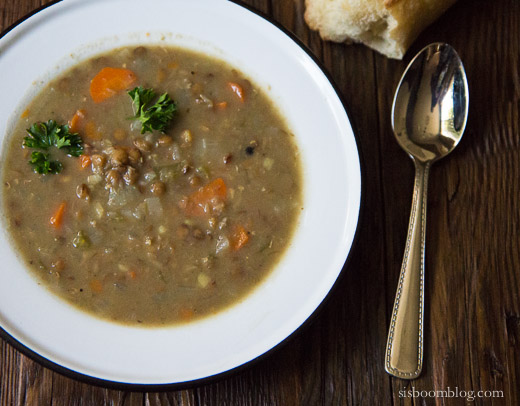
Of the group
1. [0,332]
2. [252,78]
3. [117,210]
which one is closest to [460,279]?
[252,78]

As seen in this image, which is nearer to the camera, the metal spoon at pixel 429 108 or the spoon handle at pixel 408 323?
the spoon handle at pixel 408 323

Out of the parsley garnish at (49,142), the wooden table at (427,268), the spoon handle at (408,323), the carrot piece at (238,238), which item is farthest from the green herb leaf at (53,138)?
the spoon handle at (408,323)

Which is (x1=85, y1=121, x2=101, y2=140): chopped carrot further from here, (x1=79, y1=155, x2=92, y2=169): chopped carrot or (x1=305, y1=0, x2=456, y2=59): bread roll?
(x1=305, y1=0, x2=456, y2=59): bread roll

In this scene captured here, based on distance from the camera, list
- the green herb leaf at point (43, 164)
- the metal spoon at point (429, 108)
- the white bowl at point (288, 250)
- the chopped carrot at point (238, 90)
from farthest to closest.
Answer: the metal spoon at point (429, 108), the chopped carrot at point (238, 90), the green herb leaf at point (43, 164), the white bowl at point (288, 250)

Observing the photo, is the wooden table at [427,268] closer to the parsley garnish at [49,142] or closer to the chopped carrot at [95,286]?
the chopped carrot at [95,286]

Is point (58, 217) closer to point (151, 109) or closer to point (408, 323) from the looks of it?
point (151, 109)

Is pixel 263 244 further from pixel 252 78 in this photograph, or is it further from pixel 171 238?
pixel 252 78

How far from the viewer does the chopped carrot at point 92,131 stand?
336 centimetres

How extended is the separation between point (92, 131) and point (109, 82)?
0.33m

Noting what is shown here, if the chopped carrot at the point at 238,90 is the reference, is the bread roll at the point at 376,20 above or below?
above

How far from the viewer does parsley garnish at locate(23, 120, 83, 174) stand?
326 cm

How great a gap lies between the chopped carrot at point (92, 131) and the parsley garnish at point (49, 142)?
63mm

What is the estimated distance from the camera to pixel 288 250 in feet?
11.1

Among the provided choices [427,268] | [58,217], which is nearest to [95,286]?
[58,217]
